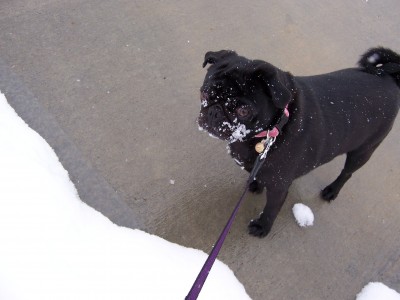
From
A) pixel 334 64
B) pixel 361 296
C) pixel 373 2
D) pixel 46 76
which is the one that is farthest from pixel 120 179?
pixel 373 2

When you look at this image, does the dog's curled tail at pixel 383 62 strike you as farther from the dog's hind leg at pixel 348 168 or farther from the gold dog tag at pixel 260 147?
the gold dog tag at pixel 260 147

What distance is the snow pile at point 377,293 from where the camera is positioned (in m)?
2.59

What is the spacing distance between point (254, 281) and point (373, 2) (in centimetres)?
371

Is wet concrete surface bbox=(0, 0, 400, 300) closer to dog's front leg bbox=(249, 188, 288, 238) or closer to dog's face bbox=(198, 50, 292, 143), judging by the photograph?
dog's front leg bbox=(249, 188, 288, 238)

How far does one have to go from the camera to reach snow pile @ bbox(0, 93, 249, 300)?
1.79 m

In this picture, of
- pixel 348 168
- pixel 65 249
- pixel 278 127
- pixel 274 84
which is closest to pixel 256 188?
pixel 348 168

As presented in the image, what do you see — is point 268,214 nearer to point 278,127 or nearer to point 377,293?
point 278,127

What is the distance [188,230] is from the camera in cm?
262

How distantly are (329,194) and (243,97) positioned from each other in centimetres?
132

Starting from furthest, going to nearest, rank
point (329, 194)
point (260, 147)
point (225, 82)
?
point (329, 194), point (260, 147), point (225, 82)

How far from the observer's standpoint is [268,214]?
8.62 ft

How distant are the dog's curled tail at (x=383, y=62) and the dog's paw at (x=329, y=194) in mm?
859

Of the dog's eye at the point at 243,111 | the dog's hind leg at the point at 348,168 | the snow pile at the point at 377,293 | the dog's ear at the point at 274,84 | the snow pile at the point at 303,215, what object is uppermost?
the dog's ear at the point at 274,84

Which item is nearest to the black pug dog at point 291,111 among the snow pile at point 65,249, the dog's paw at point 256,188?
the dog's paw at point 256,188
